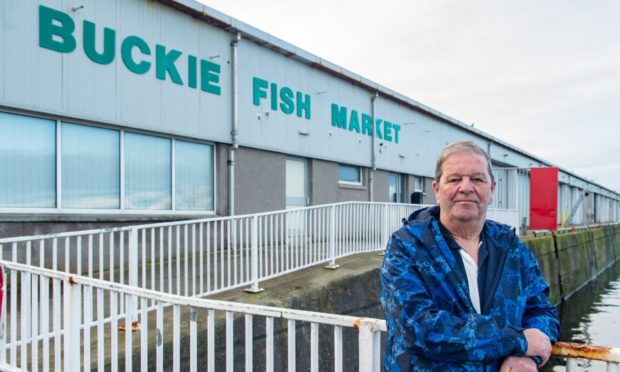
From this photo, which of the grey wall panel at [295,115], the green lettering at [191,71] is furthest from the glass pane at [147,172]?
the grey wall panel at [295,115]

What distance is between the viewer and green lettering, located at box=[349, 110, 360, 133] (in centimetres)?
1466

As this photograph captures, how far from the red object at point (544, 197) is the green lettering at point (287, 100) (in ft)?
36.4

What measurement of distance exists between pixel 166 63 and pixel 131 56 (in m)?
0.77

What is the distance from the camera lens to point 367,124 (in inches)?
612

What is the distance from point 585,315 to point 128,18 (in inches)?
637

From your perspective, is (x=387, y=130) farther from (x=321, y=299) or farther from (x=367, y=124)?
(x=321, y=299)

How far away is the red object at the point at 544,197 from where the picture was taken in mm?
17766

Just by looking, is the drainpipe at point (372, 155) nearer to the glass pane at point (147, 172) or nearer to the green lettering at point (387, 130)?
the green lettering at point (387, 130)

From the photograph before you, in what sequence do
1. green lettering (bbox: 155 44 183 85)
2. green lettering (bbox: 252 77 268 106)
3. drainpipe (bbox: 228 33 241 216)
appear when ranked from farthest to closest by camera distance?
green lettering (bbox: 252 77 268 106)
drainpipe (bbox: 228 33 241 216)
green lettering (bbox: 155 44 183 85)

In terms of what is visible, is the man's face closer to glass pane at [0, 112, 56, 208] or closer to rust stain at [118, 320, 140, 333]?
rust stain at [118, 320, 140, 333]

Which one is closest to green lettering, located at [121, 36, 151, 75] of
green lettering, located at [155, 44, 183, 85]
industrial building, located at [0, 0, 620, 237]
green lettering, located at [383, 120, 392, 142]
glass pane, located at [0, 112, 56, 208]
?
A: industrial building, located at [0, 0, 620, 237]

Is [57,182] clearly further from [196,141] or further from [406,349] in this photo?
[406,349]

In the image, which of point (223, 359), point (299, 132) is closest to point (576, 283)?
point (299, 132)

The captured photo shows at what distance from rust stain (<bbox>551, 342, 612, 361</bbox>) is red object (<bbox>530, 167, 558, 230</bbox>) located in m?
17.7
